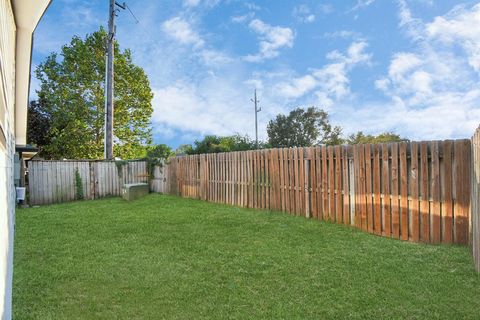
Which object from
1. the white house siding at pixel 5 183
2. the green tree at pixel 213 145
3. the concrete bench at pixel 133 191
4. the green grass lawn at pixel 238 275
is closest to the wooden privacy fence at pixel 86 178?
the concrete bench at pixel 133 191

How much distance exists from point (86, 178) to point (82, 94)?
841 cm

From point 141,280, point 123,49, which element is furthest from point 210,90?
point 141,280

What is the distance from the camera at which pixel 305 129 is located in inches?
1288

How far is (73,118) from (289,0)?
1419 centimetres

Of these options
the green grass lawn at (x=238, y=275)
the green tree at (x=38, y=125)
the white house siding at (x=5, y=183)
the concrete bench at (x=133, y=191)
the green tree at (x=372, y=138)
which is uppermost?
the green tree at (x=38, y=125)

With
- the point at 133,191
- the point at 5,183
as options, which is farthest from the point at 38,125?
the point at 5,183

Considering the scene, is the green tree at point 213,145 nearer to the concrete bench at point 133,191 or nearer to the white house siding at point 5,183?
the concrete bench at point 133,191

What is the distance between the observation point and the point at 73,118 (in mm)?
18547

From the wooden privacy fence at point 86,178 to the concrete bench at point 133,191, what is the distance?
3.15 feet

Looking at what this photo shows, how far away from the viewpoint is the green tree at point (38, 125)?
19422mm

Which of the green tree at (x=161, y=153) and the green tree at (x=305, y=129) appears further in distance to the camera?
the green tree at (x=305, y=129)

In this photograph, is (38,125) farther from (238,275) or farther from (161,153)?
(238,275)

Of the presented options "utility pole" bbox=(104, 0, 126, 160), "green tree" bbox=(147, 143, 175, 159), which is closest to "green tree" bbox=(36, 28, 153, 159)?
"utility pole" bbox=(104, 0, 126, 160)

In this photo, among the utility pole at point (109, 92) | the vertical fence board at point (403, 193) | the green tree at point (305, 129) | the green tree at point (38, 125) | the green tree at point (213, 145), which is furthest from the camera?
the green tree at point (305, 129)
